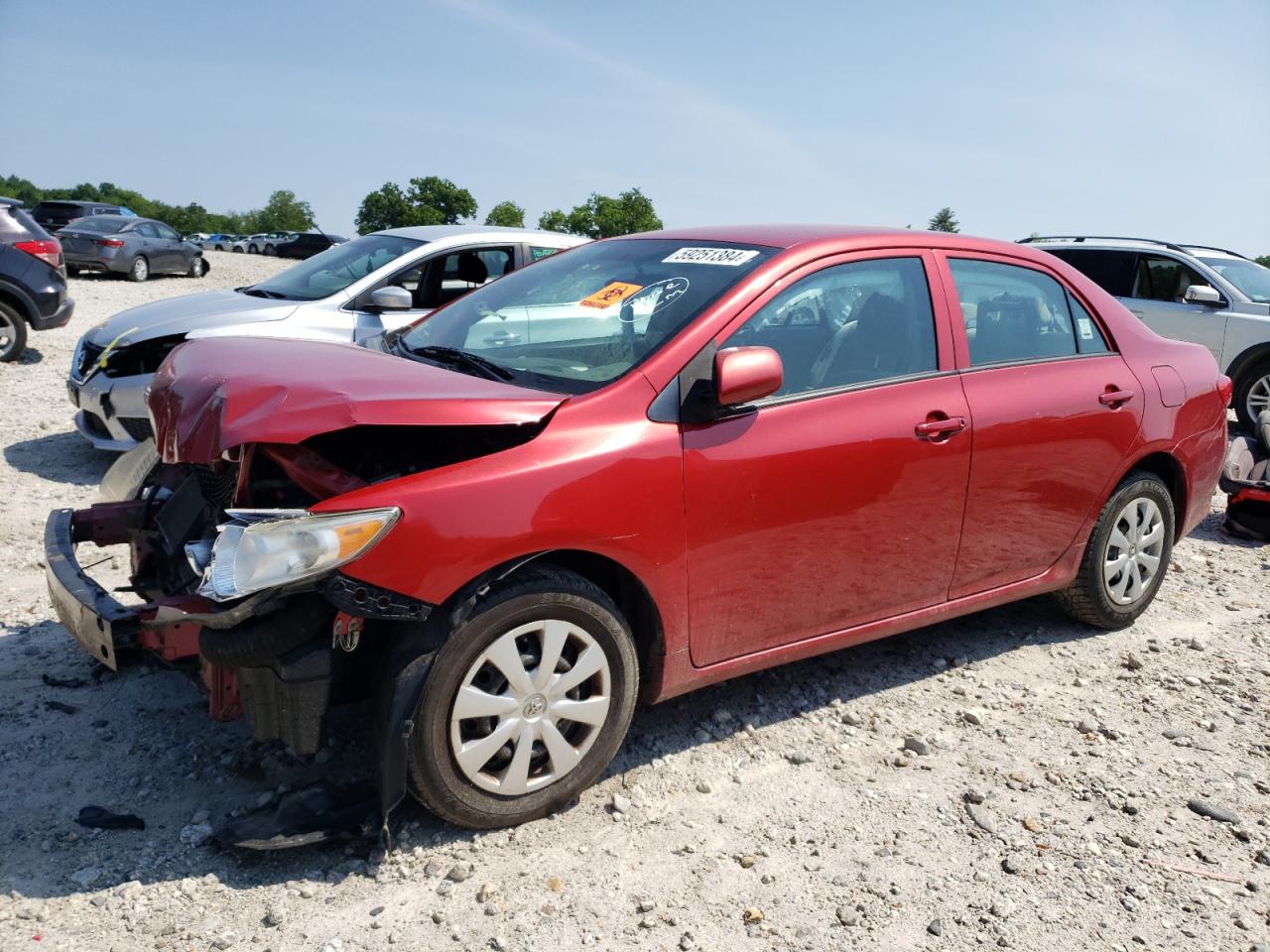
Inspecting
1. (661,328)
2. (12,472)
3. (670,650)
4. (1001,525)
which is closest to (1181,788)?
(1001,525)

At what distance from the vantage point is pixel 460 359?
3664 mm

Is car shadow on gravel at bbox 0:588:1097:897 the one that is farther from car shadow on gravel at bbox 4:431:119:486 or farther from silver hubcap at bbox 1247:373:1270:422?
silver hubcap at bbox 1247:373:1270:422

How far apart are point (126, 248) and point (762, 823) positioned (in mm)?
21967

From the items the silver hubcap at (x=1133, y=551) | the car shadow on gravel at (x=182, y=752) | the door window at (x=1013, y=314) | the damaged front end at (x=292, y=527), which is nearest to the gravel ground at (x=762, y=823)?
the car shadow on gravel at (x=182, y=752)

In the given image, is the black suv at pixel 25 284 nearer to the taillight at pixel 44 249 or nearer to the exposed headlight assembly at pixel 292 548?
the taillight at pixel 44 249

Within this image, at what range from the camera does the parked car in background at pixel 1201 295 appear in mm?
10680

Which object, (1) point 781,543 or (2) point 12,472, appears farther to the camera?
(2) point 12,472

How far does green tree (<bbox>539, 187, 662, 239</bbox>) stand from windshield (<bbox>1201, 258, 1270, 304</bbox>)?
69.6 metres

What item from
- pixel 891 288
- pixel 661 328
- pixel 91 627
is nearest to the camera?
pixel 91 627

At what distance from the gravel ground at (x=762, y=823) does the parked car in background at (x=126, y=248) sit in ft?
62.5

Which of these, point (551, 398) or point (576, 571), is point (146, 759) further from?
point (551, 398)

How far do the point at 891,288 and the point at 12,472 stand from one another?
19.6 feet

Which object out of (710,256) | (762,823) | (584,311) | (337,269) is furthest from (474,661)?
(337,269)

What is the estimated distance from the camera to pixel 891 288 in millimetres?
3854
